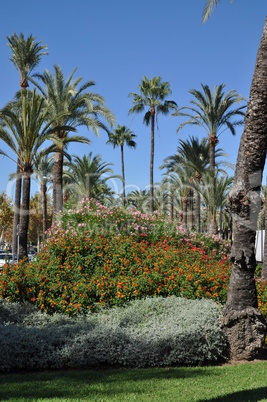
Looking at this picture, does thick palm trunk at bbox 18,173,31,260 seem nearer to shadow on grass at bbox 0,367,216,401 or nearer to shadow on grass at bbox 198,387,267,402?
shadow on grass at bbox 0,367,216,401

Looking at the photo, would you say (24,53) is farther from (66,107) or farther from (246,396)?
(246,396)

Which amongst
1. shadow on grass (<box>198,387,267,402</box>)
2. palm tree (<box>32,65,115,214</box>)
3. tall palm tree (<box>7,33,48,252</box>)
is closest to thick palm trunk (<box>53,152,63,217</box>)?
palm tree (<box>32,65,115,214</box>)

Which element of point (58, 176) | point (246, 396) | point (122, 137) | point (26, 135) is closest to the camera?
point (246, 396)

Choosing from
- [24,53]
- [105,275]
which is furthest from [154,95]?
[105,275]

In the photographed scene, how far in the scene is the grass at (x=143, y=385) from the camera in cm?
496

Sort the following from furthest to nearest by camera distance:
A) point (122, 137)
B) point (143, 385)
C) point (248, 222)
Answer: point (122, 137)
point (248, 222)
point (143, 385)

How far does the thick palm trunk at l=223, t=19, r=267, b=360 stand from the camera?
7.03 metres

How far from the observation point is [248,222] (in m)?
7.04

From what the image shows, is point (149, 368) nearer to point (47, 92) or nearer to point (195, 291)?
point (195, 291)

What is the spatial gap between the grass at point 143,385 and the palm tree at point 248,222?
65cm

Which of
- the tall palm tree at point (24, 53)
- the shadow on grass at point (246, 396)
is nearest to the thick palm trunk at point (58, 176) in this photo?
the tall palm tree at point (24, 53)

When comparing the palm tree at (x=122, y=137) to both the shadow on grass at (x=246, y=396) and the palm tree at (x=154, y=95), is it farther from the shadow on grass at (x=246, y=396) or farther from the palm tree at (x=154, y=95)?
the shadow on grass at (x=246, y=396)

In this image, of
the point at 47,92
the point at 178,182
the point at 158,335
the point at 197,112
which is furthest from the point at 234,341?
the point at 178,182

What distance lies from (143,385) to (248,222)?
3.11 meters
